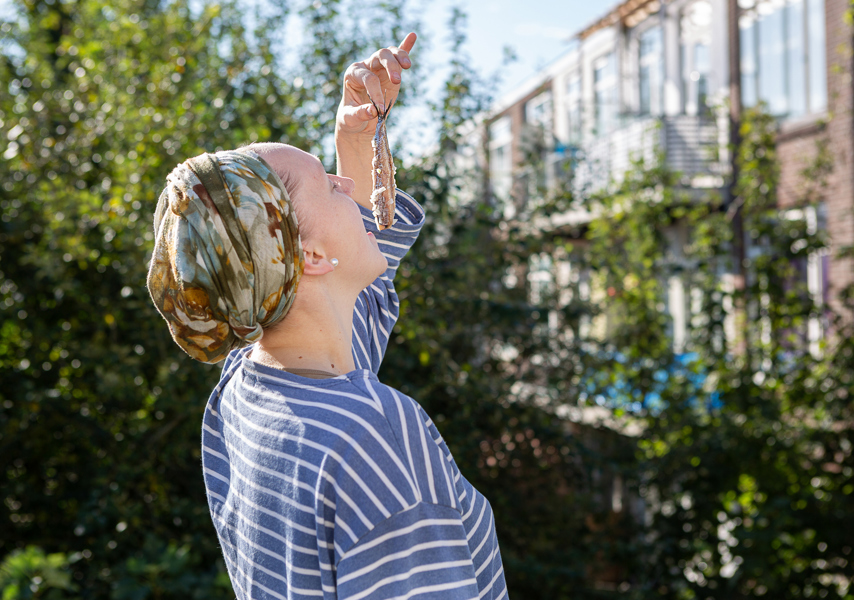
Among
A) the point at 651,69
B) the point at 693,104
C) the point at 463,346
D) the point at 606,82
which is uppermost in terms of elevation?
the point at 606,82

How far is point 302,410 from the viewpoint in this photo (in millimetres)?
1056

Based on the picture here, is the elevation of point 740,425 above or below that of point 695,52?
below

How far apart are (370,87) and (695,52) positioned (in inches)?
544

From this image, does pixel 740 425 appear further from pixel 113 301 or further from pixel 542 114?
pixel 113 301

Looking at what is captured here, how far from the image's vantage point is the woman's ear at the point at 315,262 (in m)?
1.18

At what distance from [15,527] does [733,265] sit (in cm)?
489

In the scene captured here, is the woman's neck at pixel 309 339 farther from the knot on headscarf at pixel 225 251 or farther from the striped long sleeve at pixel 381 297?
the striped long sleeve at pixel 381 297

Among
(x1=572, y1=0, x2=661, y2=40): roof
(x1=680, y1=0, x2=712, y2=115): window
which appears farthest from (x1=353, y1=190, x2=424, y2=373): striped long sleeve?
(x1=572, y1=0, x2=661, y2=40): roof

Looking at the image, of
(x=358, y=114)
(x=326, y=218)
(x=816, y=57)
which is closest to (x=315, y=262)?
Result: (x=326, y=218)

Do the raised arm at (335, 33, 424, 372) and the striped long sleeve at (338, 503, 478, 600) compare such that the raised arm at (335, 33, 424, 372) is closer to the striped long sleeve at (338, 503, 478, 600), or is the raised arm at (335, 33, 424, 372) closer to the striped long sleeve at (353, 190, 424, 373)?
the striped long sleeve at (353, 190, 424, 373)

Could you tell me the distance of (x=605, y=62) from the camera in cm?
1695

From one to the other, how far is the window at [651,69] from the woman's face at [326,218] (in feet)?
48.0

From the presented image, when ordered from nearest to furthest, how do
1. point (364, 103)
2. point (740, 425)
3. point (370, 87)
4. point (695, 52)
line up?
point (370, 87) < point (364, 103) < point (740, 425) < point (695, 52)

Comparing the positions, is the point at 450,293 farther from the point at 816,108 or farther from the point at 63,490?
the point at 816,108
